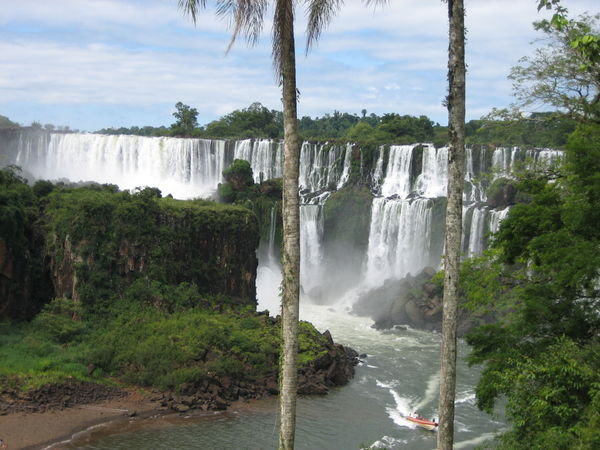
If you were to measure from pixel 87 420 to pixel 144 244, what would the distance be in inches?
364

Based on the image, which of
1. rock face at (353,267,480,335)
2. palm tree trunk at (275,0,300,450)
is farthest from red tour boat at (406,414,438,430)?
palm tree trunk at (275,0,300,450)

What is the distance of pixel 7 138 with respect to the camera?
168 feet

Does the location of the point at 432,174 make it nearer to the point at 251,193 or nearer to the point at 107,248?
the point at 251,193

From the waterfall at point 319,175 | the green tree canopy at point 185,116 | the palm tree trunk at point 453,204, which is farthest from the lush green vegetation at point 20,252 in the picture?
the green tree canopy at point 185,116

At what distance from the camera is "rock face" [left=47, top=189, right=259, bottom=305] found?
27.4 m

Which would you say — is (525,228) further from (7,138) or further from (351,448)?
(7,138)

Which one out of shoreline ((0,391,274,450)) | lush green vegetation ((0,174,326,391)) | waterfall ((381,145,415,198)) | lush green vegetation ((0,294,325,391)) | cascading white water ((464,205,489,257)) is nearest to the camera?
shoreline ((0,391,274,450))

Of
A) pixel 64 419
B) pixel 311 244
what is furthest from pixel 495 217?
pixel 64 419

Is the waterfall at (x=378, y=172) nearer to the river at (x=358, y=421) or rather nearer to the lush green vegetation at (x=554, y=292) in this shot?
the river at (x=358, y=421)

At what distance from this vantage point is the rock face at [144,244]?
27422 mm

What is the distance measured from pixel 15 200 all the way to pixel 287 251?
21.9 meters

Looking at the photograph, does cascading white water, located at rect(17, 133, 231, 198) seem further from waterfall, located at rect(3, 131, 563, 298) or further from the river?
the river

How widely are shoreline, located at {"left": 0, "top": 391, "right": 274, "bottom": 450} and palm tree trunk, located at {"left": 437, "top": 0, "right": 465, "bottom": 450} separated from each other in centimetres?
1317

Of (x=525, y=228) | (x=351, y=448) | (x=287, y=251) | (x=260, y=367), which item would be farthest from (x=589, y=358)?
(x=260, y=367)
